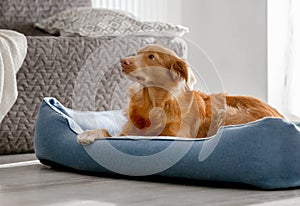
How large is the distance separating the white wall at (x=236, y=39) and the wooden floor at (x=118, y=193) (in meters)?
1.81

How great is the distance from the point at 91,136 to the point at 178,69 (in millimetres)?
294

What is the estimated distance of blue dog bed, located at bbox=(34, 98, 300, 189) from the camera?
61.3 inches

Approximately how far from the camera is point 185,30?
2900 millimetres

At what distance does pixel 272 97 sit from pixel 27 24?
48.8 inches

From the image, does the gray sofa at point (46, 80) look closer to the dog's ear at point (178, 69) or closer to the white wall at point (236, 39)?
the dog's ear at point (178, 69)

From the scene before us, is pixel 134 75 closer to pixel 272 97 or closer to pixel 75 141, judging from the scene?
pixel 75 141

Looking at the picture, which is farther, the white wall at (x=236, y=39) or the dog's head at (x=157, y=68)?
the white wall at (x=236, y=39)

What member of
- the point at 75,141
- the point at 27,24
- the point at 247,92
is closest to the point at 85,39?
the point at 27,24

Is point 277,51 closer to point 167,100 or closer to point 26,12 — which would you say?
point 26,12

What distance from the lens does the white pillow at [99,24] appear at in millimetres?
2736

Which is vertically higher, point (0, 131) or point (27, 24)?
point (27, 24)

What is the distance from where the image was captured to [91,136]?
1.83 metres

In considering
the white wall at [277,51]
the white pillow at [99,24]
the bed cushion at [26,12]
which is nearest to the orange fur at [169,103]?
the white pillow at [99,24]

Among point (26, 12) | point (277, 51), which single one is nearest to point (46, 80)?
point (26, 12)
